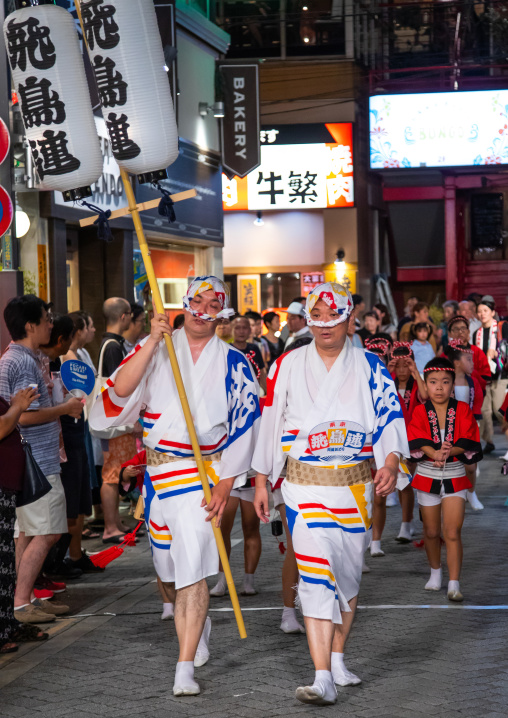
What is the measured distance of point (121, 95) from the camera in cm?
581

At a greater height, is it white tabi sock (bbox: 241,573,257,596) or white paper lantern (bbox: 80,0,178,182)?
white paper lantern (bbox: 80,0,178,182)

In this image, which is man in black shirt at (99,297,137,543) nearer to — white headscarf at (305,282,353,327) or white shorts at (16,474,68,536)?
white shorts at (16,474,68,536)

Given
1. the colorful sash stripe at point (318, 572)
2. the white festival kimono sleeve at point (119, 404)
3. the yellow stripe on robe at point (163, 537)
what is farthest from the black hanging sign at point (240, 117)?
the colorful sash stripe at point (318, 572)

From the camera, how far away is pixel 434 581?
745cm

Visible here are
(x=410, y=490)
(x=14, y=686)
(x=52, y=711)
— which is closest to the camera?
(x=52, y=711)

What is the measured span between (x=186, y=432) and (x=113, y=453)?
422 centimetres

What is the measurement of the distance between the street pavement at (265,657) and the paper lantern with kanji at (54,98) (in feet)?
8.91

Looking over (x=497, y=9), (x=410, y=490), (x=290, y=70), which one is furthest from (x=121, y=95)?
(x=497, y=9)

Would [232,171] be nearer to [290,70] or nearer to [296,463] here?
[290,70]

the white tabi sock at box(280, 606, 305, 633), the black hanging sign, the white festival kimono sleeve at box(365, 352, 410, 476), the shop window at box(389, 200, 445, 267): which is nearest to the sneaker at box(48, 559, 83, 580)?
the white tabi sock at box(280, 606, 305, 633)

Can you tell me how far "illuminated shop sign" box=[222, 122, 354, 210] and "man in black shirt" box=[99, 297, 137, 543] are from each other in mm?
16997

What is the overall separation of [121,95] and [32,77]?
1.92ft

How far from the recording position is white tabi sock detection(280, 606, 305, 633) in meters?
6.41

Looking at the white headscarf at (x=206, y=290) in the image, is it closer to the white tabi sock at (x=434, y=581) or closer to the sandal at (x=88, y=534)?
the white tabi sock at (x=434, y=581)
